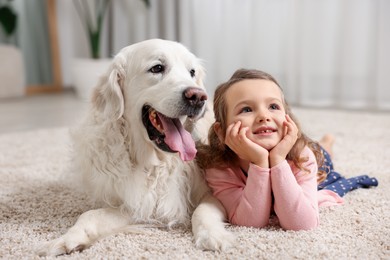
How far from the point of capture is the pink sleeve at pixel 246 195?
47.6 inches

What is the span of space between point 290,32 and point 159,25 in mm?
1528

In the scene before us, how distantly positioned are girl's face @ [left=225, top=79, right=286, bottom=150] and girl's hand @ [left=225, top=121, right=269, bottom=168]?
35mm

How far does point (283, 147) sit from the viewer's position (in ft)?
4.00

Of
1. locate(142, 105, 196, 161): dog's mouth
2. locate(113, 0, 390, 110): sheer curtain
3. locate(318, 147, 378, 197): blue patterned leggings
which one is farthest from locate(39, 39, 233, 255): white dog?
locate(113, 0, 390, 110): sheer curtain

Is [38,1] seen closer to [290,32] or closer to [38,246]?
[290,32]

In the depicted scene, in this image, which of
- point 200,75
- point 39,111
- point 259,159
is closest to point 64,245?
point 259,159

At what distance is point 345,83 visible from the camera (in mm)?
3730

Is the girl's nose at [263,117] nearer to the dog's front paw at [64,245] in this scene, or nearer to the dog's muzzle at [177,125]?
the dog's muzzle at [177,125]

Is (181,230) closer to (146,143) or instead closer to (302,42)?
(146,143)

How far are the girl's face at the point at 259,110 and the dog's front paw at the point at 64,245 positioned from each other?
547 mm

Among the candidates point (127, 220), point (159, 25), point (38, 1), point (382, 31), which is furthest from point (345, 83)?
point (38, 1)

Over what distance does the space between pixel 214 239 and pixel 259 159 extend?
0.26 meters

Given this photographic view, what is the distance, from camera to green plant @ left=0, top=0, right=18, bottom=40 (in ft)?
16.5

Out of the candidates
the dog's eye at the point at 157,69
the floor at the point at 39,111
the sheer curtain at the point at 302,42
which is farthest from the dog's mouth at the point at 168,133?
the sheer curtain at the point at 302,42
